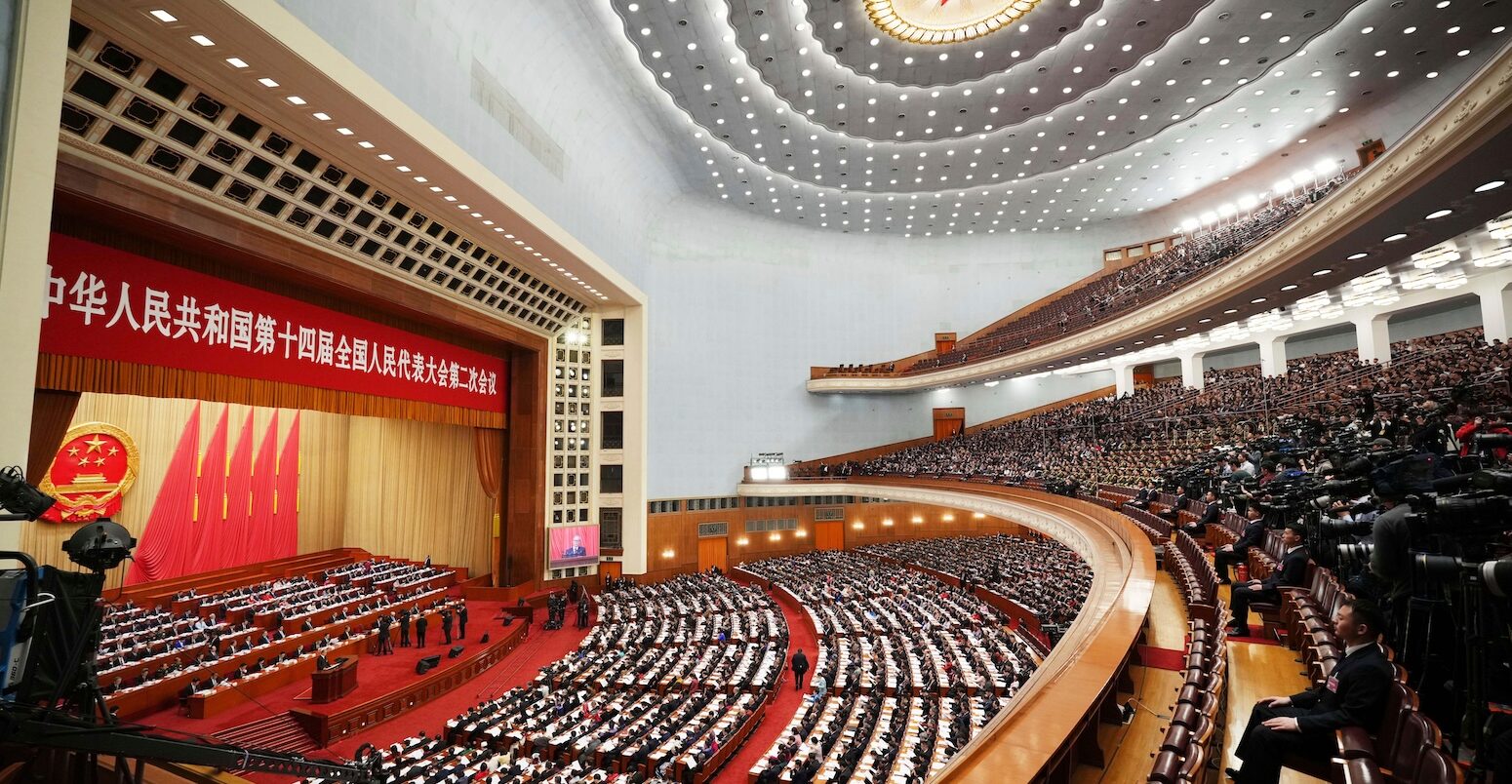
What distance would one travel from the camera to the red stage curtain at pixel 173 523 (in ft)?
43.2

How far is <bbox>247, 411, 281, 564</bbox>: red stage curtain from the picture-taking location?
15430 millimetres

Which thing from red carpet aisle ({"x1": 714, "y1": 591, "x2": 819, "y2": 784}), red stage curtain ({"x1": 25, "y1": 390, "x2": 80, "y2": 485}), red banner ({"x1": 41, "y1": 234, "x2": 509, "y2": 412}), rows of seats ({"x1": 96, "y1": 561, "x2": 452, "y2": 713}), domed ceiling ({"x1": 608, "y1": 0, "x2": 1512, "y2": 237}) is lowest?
red carpet aisle ({"x1": 714, "y1": 591, "x2": 819, "y2": 784})

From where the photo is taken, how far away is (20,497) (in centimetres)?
311

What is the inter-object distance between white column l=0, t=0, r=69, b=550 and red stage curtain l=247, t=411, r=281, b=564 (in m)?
11.9

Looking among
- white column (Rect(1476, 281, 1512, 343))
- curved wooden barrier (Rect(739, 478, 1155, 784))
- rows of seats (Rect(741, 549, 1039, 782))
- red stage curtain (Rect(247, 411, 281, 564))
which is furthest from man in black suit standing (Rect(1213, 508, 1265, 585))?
red stage curtain (Rect(247, 411, 281, 564))

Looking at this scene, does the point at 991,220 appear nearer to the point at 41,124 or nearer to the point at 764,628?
the point at 764,628

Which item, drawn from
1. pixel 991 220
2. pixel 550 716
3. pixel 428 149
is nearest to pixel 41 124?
pixel 428 149

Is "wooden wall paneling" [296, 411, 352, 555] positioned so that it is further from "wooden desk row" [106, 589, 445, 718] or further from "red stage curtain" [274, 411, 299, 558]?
"wooden desk row" [106, 589, 445, 718]

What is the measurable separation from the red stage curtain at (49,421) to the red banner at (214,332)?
578 mm

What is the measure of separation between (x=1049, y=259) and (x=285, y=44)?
23512mm

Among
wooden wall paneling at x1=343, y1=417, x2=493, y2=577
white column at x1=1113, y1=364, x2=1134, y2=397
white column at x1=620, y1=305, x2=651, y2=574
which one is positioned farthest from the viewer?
white column at x1=1113, y1=364, x2=1134, y2=397

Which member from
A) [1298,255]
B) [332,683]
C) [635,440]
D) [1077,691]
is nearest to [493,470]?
[635,440]

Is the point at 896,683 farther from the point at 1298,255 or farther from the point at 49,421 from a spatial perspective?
the point at 49,421

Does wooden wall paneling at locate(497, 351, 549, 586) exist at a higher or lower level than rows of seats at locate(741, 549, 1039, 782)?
higher
